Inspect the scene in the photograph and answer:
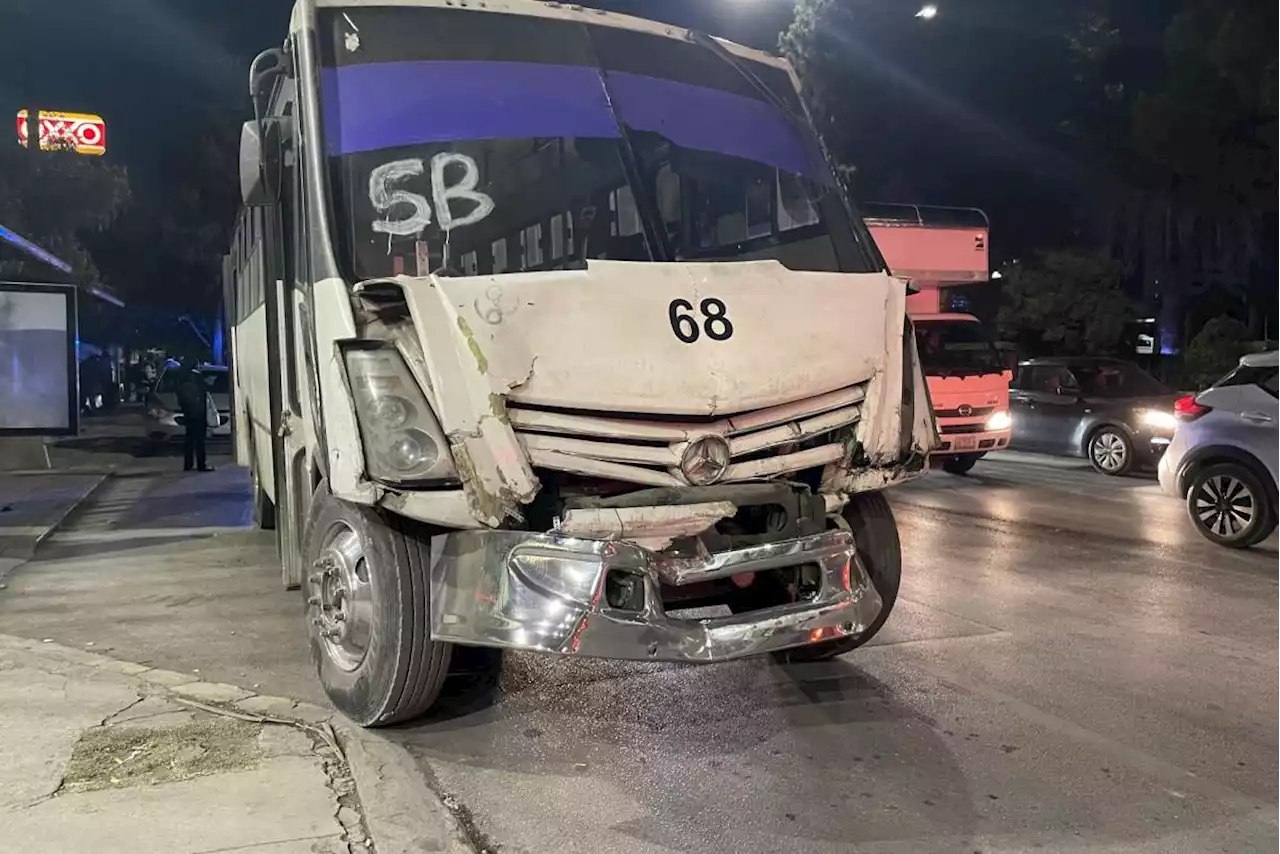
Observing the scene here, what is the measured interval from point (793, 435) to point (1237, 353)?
19.6m

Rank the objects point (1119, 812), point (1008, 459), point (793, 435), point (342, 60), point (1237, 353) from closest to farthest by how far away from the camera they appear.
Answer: point (1119, 812) → point (793, 435) → point (342, 60) → point (1008, 459) → point (1237, 353)

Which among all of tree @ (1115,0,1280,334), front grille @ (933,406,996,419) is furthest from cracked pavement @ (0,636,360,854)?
tree @ (1115,0,1280,334)

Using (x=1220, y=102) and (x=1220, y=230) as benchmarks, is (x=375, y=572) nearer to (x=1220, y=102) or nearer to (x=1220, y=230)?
(x=1220, y=102)

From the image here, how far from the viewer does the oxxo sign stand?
23464mm

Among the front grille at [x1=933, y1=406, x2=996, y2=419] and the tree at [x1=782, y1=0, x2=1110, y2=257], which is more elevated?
the tree at [x1=782, y1=0, x2=1110, y2=257]

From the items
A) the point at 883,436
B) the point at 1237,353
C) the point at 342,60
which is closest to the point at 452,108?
the point at 342,60

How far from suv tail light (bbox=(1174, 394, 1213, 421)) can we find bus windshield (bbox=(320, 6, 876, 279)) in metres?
5.35

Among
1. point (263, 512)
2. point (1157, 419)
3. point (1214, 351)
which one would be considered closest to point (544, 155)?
point (263, 512)

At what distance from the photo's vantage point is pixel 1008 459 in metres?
16.9

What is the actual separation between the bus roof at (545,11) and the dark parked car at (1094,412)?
10361 millimetres

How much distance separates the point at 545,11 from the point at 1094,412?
1169 centimetres

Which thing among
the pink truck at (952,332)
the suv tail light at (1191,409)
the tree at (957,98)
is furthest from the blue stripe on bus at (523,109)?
the tree at (957,98)

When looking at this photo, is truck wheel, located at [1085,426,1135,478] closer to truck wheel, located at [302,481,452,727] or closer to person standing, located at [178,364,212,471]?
truck wheel, located at [302,481,452,727]

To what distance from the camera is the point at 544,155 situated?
4945 mm
